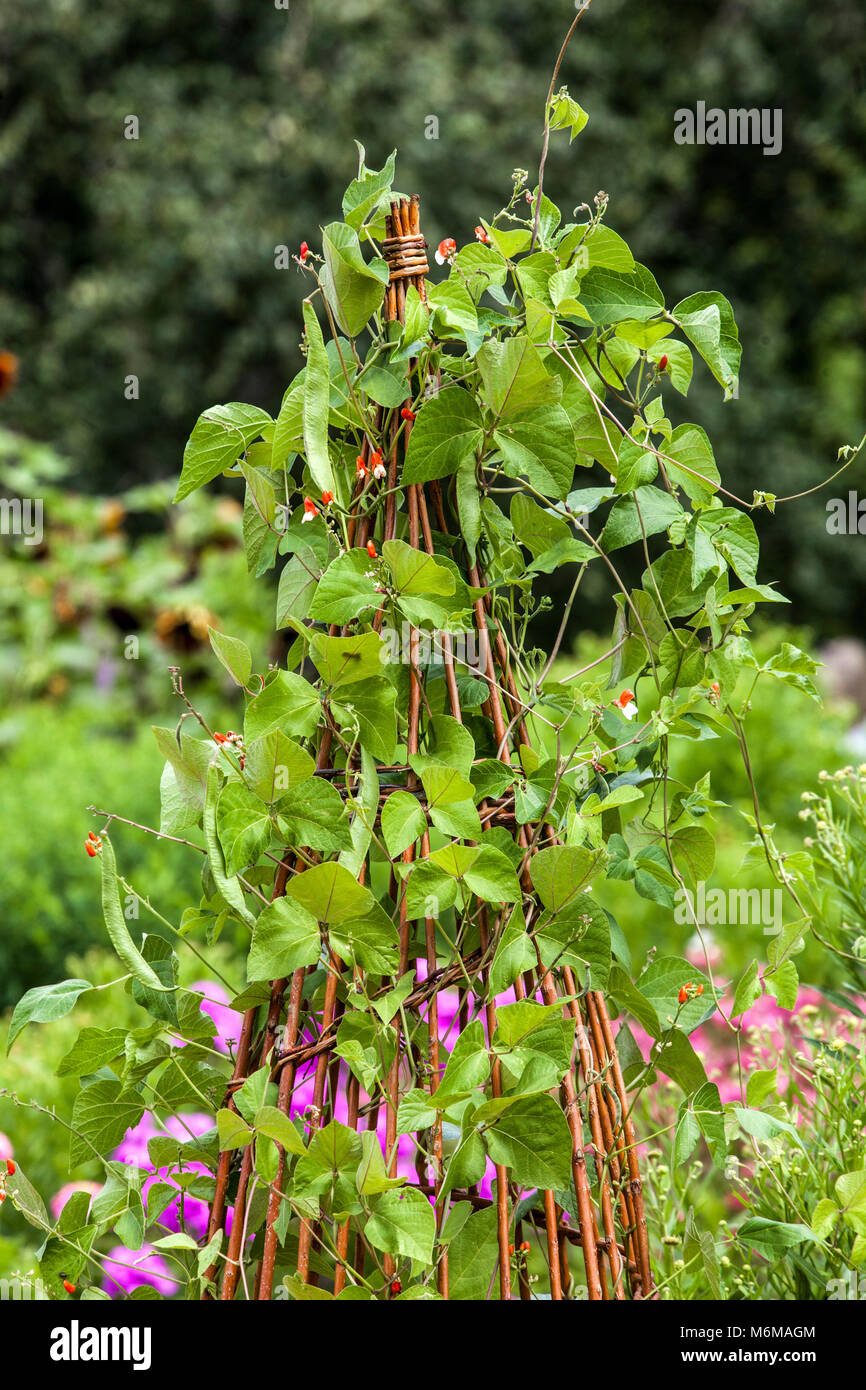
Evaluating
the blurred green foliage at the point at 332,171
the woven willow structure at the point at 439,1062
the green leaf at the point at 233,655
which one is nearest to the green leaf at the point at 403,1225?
the woven willow structure at the point at 439,1062

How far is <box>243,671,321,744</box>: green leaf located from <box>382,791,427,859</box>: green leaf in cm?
8

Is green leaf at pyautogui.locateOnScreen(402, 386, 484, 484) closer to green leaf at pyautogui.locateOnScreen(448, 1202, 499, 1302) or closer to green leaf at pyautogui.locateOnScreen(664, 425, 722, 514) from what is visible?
green leaf at pyautogui.locateOnScreen(664, 425, 722, 514)

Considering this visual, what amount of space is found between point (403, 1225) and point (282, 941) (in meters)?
0.20

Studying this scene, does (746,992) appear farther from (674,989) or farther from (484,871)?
(484,871)

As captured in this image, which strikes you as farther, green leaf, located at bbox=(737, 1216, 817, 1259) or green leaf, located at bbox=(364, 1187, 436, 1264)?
green leaf, located at bbox=(737, 1216, 817, 1259)

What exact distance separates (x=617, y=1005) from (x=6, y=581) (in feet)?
14.2

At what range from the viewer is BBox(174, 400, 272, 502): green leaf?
2.97 feet

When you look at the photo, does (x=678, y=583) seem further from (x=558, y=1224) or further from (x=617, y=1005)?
(x=558, y=1224)

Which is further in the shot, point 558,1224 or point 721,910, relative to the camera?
point 721,910

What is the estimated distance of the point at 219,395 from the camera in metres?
7.59

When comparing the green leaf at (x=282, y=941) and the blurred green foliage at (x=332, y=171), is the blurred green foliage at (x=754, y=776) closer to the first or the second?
the green leaf at (x=282, y=941)

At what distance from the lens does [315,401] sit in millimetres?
813

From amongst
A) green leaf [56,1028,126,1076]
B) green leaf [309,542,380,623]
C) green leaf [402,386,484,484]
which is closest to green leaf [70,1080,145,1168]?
green leaf [56,1028,126,1076]
